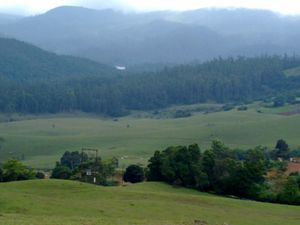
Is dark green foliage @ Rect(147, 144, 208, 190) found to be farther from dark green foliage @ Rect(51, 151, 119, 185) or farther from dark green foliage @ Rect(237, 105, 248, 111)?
dark green foliage @ Rect(237, 105, 248, 111)

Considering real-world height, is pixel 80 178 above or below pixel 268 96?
below

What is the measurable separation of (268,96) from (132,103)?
127ft

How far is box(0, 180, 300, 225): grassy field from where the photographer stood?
106 ft

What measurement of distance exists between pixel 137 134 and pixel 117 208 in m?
86.1

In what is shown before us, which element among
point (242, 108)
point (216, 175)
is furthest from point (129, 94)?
point (216, 175)

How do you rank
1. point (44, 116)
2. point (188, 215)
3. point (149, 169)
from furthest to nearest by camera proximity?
point (44, 116), point (149, 169), point (188, 215)

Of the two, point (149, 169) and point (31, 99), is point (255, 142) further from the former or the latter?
point (31, 99)

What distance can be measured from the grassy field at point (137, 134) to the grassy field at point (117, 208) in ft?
137

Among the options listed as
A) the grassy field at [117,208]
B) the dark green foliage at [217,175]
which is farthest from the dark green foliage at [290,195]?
the grassy field at [117,208]

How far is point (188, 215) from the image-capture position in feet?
122

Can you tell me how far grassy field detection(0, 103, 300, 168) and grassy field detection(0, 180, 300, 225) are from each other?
137 feet

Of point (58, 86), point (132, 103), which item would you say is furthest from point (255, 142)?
point (58, 86)

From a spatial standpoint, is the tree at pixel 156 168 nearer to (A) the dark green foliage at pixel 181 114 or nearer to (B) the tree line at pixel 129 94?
(A) the dark green foliage at pixel 181 114

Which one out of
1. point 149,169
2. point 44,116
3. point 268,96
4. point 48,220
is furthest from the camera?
point 268,96
